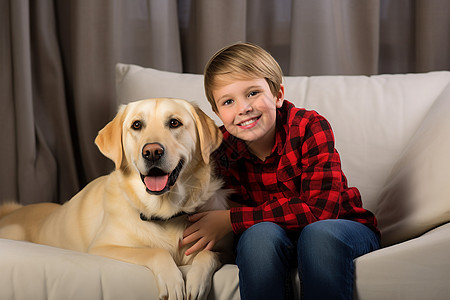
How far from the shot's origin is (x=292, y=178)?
1.52 meters

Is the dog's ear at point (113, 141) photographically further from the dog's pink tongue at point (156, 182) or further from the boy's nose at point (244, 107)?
the boy's nose at point (244, 107)

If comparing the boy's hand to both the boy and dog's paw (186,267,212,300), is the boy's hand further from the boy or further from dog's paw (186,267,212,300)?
dog's paw (186,267,212,300)

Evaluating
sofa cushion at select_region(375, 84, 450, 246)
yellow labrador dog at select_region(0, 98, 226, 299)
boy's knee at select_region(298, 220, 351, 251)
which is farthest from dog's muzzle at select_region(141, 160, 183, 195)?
sofa cushion at select_region(375, 84, 450, 246)

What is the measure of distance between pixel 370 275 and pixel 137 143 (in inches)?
28.6

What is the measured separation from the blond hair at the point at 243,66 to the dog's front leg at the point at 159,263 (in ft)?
1.84

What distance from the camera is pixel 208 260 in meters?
1.33

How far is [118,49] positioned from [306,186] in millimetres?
1443

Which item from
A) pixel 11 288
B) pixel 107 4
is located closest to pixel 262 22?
pixel 107 4

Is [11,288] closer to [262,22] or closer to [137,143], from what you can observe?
[137,143]

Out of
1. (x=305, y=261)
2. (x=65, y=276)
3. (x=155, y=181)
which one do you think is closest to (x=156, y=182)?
(x=155, y=181)

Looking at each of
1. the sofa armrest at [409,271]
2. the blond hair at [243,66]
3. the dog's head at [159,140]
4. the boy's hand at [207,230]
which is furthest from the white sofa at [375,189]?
the blond hair at [243,66]

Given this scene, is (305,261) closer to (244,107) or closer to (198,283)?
(198,283)

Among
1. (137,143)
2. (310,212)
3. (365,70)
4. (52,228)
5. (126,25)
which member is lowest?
(52,228)

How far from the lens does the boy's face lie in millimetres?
1488
